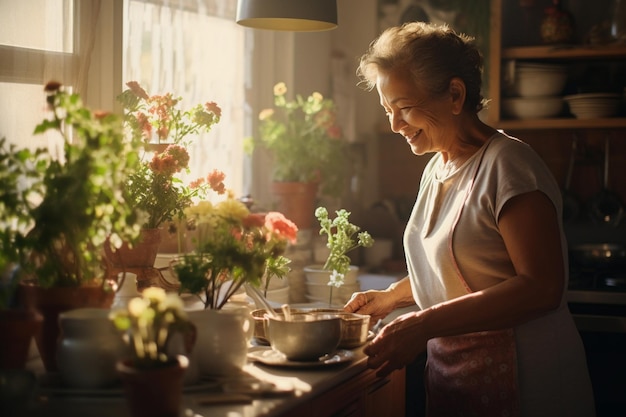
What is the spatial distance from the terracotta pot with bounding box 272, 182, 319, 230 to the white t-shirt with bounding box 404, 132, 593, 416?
1400mm

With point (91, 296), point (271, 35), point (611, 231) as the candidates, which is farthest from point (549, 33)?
point (91, 296)

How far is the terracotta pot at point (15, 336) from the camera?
1.46m

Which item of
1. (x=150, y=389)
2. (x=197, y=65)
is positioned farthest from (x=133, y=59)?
(x=150, y=389)

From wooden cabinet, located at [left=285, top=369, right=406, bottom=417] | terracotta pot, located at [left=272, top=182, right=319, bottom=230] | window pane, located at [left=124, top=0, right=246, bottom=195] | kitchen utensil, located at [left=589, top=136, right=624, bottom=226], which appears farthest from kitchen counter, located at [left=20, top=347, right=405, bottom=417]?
kitchen utensil, located at [left=589, top=136, right=624, bottom=226]

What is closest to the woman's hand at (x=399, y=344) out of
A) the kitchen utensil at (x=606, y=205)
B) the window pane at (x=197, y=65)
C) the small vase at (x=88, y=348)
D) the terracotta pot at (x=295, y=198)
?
the small vase at (x=88, y=348)

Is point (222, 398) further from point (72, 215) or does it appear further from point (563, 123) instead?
point (563, 123)

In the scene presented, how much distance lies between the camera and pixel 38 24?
6.61 feet

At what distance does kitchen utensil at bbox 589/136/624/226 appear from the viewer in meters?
3.74

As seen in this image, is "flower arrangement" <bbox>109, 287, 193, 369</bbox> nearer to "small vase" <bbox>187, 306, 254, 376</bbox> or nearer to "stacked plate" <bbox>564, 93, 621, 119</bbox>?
"small vase" <bbox>187, 306, 254, 376</bbox>

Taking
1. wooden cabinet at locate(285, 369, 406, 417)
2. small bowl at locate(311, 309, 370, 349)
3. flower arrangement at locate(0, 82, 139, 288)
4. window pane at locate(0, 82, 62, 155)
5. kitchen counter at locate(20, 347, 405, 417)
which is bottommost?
wooden cabinet at locate(285, 369, 406, 417)

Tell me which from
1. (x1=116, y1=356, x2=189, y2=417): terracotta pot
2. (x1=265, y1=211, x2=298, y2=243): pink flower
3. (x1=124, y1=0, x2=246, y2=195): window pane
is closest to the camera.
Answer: (x1=116, y1=356, x2=189, y2=417): terracotta pot

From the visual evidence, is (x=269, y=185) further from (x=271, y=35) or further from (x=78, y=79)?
(x=78, y=79)

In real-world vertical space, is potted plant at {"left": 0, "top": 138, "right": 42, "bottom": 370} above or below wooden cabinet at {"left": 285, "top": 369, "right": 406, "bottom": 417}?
above

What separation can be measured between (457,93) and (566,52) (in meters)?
1.73
